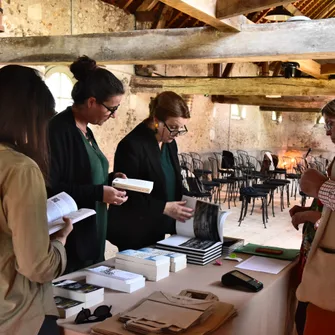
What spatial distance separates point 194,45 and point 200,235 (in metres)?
2.40

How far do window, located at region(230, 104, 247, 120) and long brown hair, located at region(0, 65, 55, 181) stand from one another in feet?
43.6

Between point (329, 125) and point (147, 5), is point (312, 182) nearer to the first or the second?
point (329, 125)

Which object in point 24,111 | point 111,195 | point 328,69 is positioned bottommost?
point 111,195

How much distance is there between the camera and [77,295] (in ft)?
5.21

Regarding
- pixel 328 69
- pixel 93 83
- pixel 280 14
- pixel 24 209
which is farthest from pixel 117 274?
pixel 328 69

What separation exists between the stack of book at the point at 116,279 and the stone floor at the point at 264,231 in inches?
138

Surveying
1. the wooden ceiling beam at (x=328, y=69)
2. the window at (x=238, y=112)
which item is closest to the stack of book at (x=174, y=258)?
the wooden ceiling beam at (x=328, y=69)

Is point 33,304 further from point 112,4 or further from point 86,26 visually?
point 112,4

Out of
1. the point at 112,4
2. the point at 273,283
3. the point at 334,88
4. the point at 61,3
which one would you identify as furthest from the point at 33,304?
the point at 112,4

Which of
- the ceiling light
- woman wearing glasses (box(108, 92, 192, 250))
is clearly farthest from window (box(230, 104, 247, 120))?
woman wearing glasses (box(108, 92, 192, 250))

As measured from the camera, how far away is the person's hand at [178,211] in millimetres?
2314

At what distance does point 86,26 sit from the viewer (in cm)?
772

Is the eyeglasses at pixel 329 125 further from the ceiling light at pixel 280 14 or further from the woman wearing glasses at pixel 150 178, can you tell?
the ceiling light at pixel 280 14

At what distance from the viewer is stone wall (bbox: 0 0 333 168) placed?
22.0 ft
